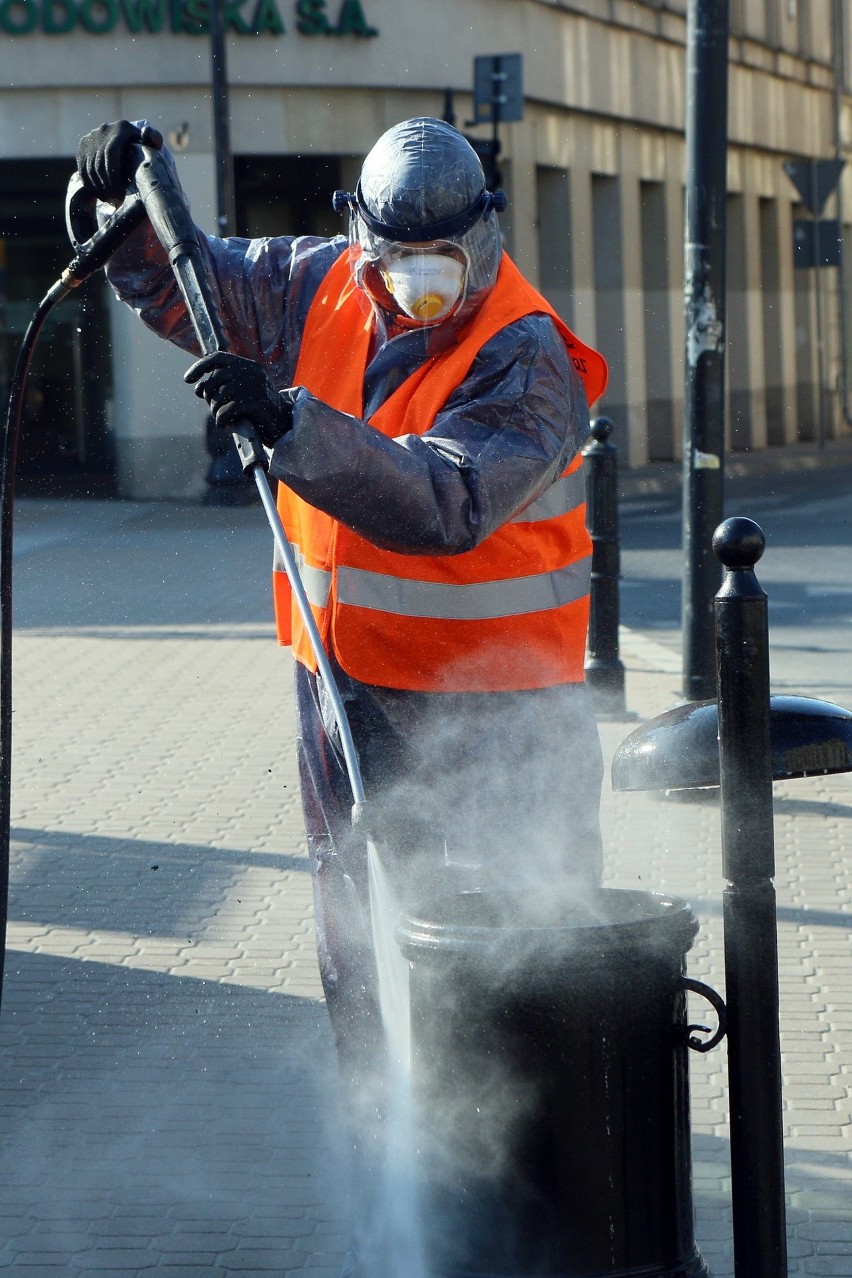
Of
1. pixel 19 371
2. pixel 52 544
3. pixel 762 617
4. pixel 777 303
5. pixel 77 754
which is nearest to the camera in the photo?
pixel 762 617

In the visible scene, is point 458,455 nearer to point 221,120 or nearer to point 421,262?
point 421,262

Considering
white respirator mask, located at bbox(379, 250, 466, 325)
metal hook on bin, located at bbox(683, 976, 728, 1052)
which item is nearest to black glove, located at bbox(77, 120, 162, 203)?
white respirator mask, located at bbox(379, 250, 466, 325)

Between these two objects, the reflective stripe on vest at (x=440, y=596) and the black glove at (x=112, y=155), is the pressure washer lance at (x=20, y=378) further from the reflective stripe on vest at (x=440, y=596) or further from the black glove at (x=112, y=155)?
the reflective stripe on vest at (x=440, y=596)

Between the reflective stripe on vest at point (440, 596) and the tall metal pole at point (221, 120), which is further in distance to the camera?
the tall metal pole at point (221, 120)

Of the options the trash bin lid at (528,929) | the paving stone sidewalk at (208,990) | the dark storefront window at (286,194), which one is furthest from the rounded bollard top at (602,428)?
the dark storefront window at (286,194)

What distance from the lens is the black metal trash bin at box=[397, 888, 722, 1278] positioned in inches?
94.5

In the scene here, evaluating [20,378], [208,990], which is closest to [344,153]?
[208,990]

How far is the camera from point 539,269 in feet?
79.6

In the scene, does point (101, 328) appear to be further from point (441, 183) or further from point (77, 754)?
point (441, 183)

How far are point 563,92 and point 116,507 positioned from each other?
8.82 meters

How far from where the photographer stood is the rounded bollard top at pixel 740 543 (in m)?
2.58

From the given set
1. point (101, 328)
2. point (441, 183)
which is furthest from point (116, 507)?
point (441, 183)

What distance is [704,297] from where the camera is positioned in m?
7.47

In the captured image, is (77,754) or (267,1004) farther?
(77,754)
